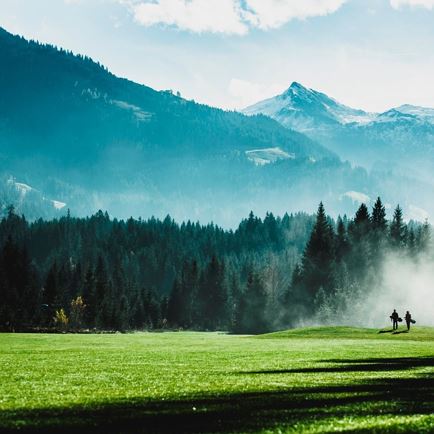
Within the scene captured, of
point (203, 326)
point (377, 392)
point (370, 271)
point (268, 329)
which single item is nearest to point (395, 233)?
point (370, 271)

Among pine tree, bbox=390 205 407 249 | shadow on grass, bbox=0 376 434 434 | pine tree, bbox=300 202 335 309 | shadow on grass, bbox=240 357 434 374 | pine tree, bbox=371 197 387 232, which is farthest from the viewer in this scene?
pine tree, bbox=371 197 387 232

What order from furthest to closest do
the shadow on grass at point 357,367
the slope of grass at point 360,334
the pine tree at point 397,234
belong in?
the pine tree at point 397,234, the slope of grass at point 360,334, the shadow on grass at point 357,367

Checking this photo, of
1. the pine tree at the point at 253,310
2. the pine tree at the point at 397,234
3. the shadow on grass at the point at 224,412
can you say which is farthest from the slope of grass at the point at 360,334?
the pine tree at the point at 397,234

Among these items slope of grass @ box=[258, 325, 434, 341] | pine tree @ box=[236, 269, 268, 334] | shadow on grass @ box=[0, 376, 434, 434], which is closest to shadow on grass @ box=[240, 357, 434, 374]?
shadow on grass @ box=[0, 376, 434, 434]

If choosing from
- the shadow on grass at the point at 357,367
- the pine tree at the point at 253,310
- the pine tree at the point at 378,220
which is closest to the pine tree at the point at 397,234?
the pine tree at the point at 378,220

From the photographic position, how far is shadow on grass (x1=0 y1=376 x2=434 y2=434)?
11000 millimetres

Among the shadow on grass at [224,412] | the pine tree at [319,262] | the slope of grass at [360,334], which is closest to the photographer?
the shadow on grass at [224,412]

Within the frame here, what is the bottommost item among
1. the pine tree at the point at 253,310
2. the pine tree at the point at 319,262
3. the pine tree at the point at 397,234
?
the pine tree at the point at 253,310

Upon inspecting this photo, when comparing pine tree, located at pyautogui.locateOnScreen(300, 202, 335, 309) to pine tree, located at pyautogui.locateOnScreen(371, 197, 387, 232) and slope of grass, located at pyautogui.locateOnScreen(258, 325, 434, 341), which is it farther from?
slope of grass, located at pyautogui.locateOnScreen(258, 325, 434, 341)

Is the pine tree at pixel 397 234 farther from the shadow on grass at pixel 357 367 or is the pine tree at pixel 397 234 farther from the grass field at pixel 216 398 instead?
the grass field at pixel 216 398

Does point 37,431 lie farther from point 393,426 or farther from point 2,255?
point 2,255

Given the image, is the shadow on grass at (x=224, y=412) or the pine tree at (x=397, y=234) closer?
the shadow on grass at (x=224, y=412)

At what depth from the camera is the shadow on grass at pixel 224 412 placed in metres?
11.0

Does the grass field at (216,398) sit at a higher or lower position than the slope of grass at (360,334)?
higher
